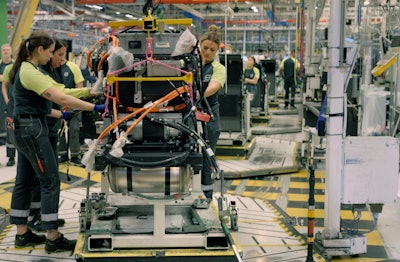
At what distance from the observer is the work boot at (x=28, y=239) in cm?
451

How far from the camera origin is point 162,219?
147 inches

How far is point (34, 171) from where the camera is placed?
4.46 m

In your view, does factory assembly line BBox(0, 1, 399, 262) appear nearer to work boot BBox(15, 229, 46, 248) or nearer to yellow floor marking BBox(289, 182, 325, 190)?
work boot BBox(15, 229, 46, 248)

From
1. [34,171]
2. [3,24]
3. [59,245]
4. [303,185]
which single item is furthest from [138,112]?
[3,24]

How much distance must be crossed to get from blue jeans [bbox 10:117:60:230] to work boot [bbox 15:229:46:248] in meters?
0.13

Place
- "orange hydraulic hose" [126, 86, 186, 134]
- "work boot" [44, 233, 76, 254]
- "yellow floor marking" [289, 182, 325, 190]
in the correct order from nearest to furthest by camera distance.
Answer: "orange hydraulic hose" [126, 86, 186, 134]
"work boot" [44, 233, 76, 254]
"yellow floor marking" [289, 182, 325, 190]

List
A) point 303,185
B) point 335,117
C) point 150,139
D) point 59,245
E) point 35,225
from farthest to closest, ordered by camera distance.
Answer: point 303,185 < point 35,225 < point 59,245 < point 335,117 < point 150,139

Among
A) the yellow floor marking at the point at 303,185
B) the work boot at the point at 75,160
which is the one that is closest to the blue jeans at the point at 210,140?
the yellow floor marking at the point at 303,185

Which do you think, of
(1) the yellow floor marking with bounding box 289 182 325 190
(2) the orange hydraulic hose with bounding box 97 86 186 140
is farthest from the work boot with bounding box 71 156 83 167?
(2) the orange hydraulic hose with bounding box 97 86 186 140

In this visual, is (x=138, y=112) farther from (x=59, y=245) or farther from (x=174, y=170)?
(x=59, y=245)

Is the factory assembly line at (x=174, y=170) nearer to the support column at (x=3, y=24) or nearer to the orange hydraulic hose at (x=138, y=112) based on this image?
the orange hydraulic hose at (x=138, y=112)

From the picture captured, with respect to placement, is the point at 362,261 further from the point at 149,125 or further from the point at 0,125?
the point at 0,125

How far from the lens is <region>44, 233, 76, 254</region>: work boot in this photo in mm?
4359

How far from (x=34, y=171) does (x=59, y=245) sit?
658 millimetres
